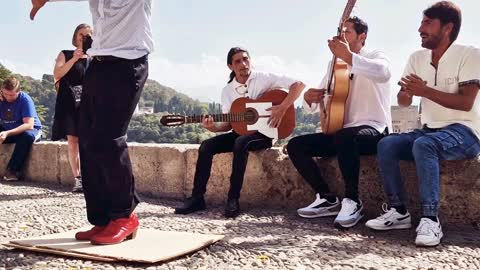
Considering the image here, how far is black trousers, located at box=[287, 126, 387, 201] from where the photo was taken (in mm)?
3701

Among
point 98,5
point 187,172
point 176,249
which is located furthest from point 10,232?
point 187,172

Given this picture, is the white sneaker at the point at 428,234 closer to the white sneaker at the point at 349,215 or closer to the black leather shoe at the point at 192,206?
the white sneaker at the point at 349,215

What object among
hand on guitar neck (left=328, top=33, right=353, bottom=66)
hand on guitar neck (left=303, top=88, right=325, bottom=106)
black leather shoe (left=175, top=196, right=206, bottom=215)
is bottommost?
black leather shoe (left=175, top=196, right=206, bottom=215)

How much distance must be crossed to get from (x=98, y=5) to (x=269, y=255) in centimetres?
161

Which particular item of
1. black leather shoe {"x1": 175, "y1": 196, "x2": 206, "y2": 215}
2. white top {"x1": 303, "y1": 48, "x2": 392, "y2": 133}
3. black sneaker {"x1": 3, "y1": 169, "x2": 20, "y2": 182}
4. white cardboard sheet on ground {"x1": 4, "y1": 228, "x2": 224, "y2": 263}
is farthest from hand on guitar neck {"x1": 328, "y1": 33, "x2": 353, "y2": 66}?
black sneaker {"x1": 3, "y1": 169, "x2": 20, "y2": 182}

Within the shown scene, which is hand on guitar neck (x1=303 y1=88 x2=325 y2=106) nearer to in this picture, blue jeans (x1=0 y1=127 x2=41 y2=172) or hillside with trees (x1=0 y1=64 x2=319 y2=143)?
hillside with trees (x1=0 y1=64 x2=319 y2=143)

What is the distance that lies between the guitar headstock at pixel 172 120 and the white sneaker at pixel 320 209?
1.36 m

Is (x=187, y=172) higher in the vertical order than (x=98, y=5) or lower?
lower

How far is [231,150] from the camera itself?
4598 millimetres

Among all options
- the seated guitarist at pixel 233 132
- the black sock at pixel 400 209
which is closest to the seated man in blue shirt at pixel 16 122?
the seated guitarist at pixel 233 132

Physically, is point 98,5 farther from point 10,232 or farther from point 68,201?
point 68,201

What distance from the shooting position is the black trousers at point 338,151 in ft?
12.1

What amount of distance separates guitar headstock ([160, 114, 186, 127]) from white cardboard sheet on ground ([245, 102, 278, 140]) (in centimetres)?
59

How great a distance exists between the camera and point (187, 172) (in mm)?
5188
